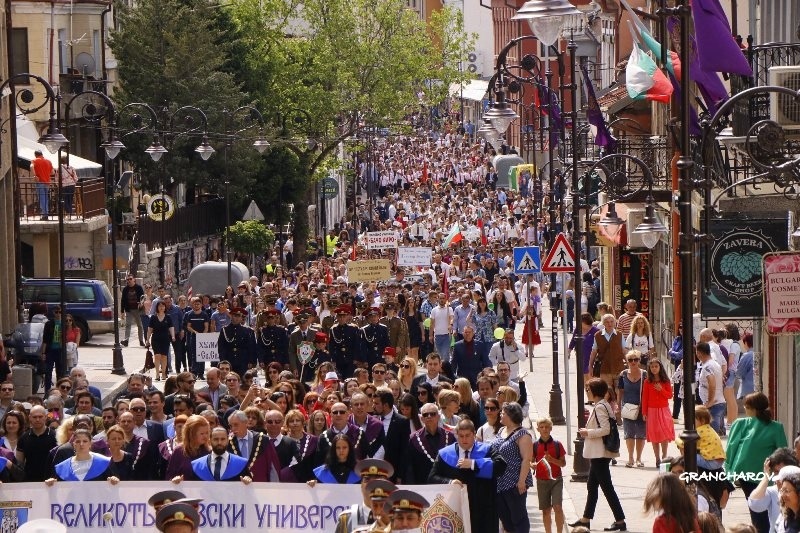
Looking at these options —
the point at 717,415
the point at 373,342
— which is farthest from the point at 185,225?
the point at 717,415

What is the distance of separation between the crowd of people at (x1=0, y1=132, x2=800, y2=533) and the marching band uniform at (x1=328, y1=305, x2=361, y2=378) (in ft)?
0.07

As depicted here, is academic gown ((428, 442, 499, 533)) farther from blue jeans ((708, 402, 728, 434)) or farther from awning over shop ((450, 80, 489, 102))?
awning over shop ((450, 80, 489, 102))

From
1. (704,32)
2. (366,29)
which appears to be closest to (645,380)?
(704,32)

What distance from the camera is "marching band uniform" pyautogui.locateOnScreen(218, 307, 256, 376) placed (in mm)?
30016

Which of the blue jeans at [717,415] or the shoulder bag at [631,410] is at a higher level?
the shoulder bag at [631,410]

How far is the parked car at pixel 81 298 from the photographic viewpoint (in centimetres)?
4034

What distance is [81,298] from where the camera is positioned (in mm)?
40594

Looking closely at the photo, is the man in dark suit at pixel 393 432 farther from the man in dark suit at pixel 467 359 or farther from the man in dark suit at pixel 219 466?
the man in dark suit at pixel 467 359

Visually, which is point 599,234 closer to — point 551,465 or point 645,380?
point 645,380

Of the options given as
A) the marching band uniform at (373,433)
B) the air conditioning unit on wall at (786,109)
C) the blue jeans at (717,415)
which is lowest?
the blue jeans at (717,415)

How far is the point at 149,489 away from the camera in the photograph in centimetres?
1599

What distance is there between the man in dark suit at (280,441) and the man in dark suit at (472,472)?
1291mm

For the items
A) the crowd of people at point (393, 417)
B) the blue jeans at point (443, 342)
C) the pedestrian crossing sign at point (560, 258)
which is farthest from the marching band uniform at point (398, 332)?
the pedestrian crossing sign at point (560, 258)

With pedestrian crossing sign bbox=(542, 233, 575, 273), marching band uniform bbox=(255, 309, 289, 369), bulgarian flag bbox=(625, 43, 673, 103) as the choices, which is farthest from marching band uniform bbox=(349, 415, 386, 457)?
marching band uniform bbox=(255, 309, 289, 369)
